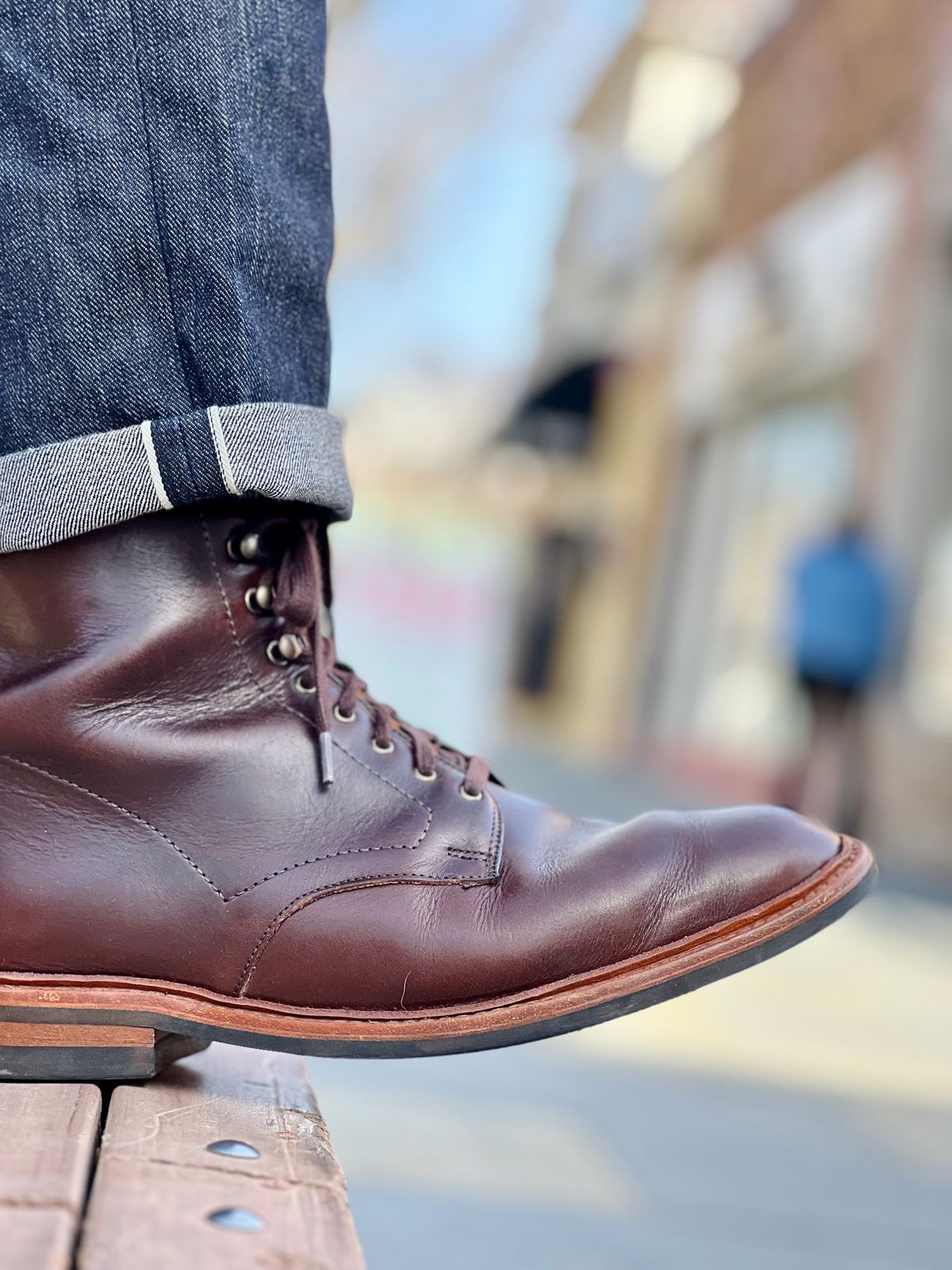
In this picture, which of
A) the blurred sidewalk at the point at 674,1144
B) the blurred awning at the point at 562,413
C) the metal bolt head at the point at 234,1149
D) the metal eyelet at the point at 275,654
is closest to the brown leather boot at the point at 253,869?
the metal eyelet at the point at 275,654

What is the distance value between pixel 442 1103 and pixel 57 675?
1754 millimetres

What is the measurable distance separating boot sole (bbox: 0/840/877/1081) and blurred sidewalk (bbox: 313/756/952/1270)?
3.08 ft

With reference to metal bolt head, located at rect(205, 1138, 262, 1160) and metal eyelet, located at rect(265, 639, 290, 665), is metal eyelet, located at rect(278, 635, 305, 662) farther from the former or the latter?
metal bolt head, located at rect(205, 1138, 262, 1160)

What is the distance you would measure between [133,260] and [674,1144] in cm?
193

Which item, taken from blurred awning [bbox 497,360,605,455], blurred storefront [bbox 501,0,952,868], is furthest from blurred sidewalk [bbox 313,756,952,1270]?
blurred awning [bbox 497,360,605,455]

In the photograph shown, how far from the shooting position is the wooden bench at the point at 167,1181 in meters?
0.66

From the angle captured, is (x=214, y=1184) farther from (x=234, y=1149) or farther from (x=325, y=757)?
(x=325, y=757)

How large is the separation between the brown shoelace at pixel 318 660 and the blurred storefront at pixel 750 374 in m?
6.37

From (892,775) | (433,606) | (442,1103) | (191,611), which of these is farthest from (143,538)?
(892,775)

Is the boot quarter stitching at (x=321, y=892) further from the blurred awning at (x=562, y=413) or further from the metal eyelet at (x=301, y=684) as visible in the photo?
the blurred awning at (x=562, y=413)

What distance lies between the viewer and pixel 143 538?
105 centimetres

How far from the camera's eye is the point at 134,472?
3.33 ft

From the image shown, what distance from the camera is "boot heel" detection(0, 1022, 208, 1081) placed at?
98 centimetres

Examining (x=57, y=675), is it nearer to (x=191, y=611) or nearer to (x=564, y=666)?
(x=191, y=611)
